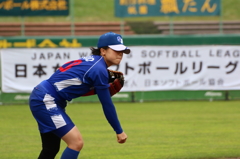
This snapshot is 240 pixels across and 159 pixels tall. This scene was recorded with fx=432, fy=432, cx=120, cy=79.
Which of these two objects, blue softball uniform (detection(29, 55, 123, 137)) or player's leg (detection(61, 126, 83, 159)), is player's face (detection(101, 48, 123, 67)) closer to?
blue softball uniform (detection(29, 55, 123, 137))

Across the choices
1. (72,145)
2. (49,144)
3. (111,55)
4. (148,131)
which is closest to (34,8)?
(148,131)

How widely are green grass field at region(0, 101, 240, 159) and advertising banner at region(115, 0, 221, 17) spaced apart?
497 centimetres

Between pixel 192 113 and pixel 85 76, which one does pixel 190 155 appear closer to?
pixel 85 76

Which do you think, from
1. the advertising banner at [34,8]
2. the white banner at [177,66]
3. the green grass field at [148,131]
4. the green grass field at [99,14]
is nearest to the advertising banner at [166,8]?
the advertising banner at [34,8]

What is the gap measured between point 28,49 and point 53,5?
401 centimetres

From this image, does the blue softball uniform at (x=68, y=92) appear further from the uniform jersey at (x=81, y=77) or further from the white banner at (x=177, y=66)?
the white banner at (x=177, y=66)

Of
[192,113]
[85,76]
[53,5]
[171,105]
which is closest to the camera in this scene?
[85,76]

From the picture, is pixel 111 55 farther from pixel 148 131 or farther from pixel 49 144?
pixel 148 131

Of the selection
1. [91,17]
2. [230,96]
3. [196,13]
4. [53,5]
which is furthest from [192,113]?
[91,17]

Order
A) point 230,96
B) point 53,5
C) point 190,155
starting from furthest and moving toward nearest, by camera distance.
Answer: point 53,5, point 230,96, point 190,155

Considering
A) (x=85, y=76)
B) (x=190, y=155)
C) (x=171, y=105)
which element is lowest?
(x=171, y=105)

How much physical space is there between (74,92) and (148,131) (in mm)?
4892

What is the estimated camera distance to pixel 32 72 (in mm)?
13633

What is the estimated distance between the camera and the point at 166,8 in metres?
17.3
